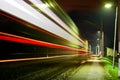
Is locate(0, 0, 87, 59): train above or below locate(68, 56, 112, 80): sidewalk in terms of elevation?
above

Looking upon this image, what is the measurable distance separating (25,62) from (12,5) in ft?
4.96

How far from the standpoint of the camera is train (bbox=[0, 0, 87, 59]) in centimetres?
564

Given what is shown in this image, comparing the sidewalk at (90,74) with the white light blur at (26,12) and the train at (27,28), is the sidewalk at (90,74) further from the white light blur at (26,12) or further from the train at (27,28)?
the white light blur at (26,12)

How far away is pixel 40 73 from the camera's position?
8.13m

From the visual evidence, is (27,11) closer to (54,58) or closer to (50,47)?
(50,47)

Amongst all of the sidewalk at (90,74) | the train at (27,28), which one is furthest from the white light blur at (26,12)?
the sidewalk at (90,74)

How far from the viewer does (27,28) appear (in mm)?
6785

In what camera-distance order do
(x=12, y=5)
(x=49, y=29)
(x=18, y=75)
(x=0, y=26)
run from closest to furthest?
(x=0, y=26) → (x=12, y=5) → (x=18, y=75) → (x=49, y=29)

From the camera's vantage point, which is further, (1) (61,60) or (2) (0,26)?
(1) (61,60)

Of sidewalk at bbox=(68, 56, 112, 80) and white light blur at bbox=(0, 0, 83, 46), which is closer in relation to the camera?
white light blur at bbox=(0, 0, 83, 46)

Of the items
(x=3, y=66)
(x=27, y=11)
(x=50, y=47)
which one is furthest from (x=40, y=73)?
(x=3, y=66)

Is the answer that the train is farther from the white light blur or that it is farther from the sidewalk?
the sidewalk

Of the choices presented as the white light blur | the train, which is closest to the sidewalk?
the train

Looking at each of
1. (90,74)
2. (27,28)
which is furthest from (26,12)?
(90,74)
